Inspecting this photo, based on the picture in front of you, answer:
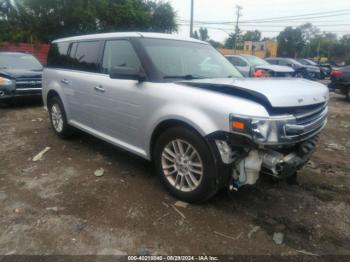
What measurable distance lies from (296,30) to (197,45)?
261 feet

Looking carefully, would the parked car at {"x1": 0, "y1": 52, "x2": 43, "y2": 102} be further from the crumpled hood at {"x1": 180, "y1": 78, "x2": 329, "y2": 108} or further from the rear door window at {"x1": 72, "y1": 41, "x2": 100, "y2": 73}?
the crumpled hood at {"x1": 180, "y1": 78, "x2": 329, "y2": 108}

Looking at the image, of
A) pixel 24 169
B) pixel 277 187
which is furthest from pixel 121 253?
pixel 24 169

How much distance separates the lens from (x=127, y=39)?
13.2 ft

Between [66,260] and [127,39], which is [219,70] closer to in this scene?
[127,39]

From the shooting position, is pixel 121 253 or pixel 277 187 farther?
pixel 277 187

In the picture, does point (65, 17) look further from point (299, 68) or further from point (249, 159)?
point (249, 159)

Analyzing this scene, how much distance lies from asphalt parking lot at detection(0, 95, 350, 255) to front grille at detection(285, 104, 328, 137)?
2.91ft

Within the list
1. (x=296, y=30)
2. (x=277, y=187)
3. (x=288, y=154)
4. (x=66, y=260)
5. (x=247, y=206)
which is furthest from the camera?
(x=296, y=30)

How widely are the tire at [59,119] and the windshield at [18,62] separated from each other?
4.27 meters

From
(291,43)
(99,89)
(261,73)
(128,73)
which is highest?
(291,43)

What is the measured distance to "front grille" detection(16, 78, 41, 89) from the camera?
8500mm

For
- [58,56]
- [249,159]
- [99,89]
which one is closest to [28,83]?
[58,56]

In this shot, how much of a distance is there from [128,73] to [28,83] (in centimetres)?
634

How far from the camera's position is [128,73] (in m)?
3.46
